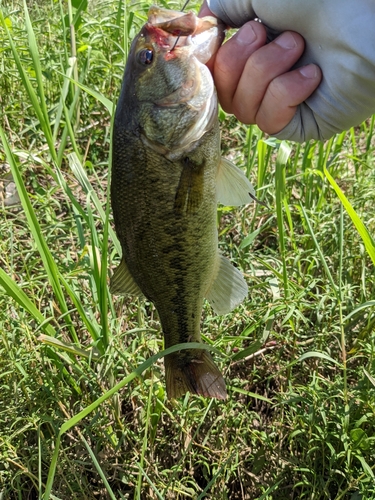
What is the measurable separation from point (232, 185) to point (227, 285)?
1.28ft

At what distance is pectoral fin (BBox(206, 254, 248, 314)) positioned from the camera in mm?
2109

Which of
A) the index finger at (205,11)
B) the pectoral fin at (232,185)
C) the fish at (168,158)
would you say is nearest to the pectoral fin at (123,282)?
the fish at (168,158)

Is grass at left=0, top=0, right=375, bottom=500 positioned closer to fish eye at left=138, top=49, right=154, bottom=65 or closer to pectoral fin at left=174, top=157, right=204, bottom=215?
pectoral fin at left=174, top=157, right=204, bottom=215

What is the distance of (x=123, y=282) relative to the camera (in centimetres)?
200

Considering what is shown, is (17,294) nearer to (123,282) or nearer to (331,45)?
(123,282)

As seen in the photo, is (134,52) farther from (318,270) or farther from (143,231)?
(318,270)

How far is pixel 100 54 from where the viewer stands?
3.81m

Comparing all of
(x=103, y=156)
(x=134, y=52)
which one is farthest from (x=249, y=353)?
(x=103, y=156)

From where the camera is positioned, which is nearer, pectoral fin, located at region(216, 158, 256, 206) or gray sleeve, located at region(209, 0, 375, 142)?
gray sleeve, located at region(209, 0, 375, 142)

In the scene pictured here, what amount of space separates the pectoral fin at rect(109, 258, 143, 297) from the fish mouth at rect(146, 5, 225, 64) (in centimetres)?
74

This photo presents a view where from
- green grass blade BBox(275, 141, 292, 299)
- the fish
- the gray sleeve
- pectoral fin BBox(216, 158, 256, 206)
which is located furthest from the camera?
green grass blade BBox(275, 141, 292, 299)

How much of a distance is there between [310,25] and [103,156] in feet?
6.96

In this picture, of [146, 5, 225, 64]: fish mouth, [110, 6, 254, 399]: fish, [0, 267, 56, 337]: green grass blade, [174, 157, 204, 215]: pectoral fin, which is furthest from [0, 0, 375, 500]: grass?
[146, 5, 225, 64]: fish mouth

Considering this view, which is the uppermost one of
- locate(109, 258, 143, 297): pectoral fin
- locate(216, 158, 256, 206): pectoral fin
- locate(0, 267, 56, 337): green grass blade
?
locate(216, 158, 256, 206): pectoral fin
